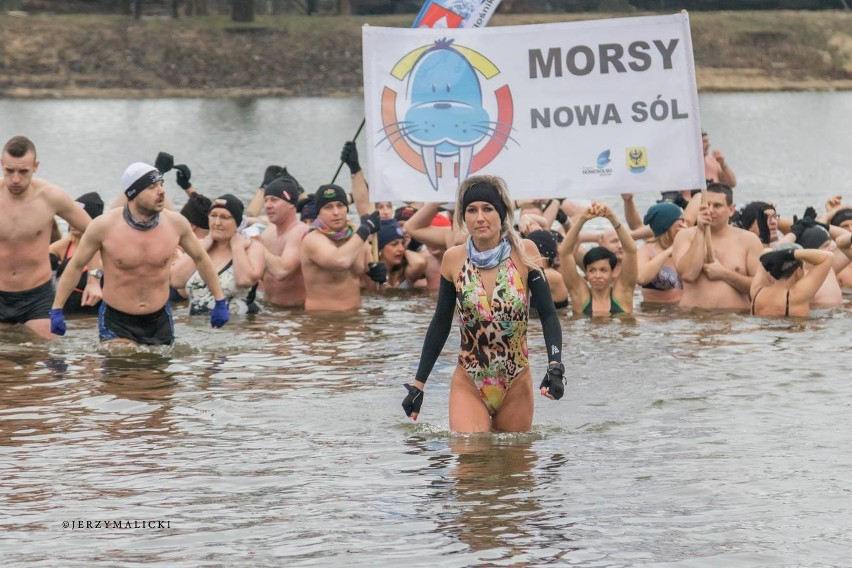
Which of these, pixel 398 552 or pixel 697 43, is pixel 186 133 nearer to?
pixel 697 43

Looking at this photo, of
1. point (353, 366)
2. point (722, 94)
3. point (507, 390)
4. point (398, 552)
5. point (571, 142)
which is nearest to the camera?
point (398, 552)

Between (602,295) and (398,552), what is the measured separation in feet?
23.8

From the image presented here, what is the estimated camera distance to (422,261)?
1689 centimetres

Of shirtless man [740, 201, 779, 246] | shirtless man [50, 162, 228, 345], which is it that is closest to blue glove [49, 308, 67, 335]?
shirtless man [50, 162, 228, 345]

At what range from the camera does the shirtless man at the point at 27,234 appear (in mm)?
12727

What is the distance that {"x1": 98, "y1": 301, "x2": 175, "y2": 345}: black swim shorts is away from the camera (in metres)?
12.2

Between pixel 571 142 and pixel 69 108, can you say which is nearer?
pixel 571 142

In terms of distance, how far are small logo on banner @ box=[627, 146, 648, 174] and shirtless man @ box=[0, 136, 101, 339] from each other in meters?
4.65

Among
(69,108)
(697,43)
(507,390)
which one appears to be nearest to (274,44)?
(69,108)

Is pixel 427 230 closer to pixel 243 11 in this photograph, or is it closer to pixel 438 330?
pixel 438 330

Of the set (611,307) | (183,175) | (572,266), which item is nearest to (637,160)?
(572,266)

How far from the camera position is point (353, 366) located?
42.0ft

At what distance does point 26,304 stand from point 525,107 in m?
4.63

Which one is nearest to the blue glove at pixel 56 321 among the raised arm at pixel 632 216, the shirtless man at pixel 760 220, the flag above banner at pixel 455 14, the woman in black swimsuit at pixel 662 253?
the flag above banner at pixel 455 14
